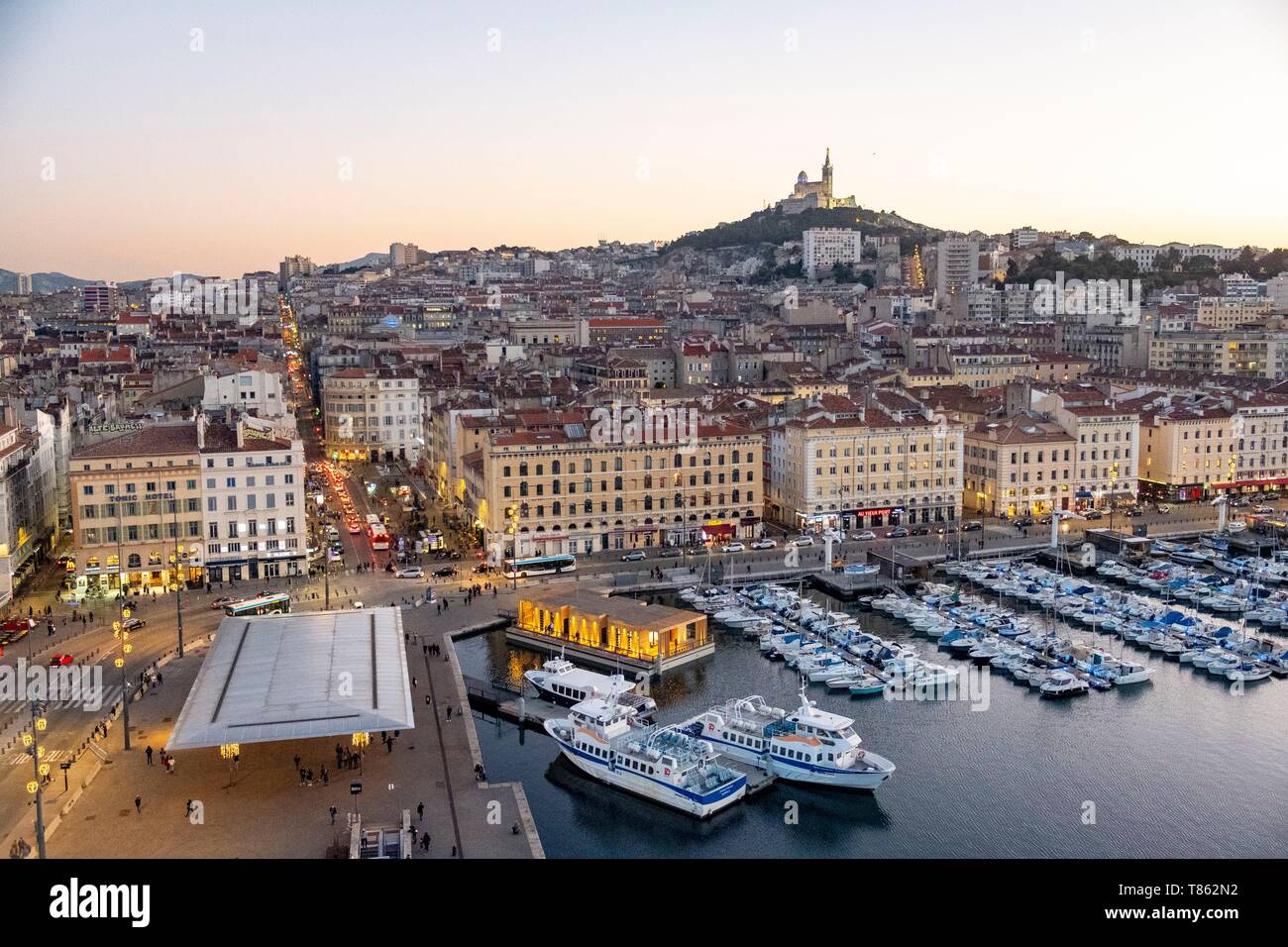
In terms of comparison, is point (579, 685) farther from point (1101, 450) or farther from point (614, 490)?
point (1101, 450)

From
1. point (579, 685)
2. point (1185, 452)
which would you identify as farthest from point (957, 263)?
point (579, 685)

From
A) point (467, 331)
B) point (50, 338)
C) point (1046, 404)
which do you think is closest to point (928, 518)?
point (1046, 404)

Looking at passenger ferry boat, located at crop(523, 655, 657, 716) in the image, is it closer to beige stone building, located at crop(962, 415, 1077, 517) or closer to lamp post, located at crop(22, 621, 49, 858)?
lamp post, located at crop(22, 621, 49, 858)

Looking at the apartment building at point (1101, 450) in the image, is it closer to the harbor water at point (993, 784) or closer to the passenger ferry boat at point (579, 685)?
the harbor water at point (993, 784)

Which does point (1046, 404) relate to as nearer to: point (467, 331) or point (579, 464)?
point (579, 464)

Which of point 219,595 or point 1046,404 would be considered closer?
point 219,595
